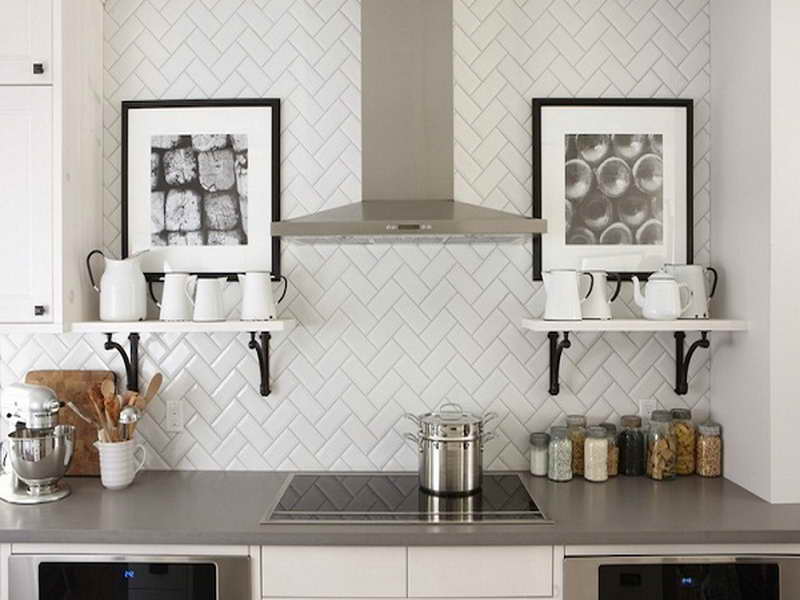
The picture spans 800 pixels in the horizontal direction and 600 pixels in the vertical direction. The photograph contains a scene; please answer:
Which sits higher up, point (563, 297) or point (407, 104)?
point (407, 104)

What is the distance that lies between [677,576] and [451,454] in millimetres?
746

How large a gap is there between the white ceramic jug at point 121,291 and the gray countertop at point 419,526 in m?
0.59

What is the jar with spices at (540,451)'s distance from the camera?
2670 mm

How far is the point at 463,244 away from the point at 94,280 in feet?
4.30

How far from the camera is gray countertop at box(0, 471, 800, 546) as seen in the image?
2121mm

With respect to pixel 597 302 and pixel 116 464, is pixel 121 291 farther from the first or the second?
pixel 597 302

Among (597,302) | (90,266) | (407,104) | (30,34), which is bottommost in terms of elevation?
(597,302)

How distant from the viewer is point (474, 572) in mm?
2152

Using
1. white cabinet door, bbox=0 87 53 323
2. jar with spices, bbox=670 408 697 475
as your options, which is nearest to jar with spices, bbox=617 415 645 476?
jar with spices, bbox=670 408 697 475

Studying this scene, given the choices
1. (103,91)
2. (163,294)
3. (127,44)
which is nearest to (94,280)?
(163,294)

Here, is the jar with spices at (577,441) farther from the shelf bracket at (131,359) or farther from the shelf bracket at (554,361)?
the shelf bracket at (131,359)

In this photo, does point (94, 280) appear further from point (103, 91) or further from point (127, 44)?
point (127, 44)

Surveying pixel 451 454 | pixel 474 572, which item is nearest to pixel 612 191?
pixel 451 454

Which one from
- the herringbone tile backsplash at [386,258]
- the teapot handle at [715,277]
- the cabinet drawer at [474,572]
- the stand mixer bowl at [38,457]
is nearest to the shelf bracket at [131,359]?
the herringbone tile backsplash at [386,258]
